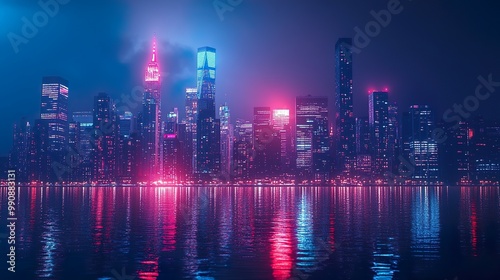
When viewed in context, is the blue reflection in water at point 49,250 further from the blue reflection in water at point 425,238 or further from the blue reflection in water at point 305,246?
the blue reflection in water at point 425,238

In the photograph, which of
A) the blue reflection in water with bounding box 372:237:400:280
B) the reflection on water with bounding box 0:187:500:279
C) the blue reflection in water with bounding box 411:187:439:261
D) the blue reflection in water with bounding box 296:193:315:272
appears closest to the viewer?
the blue reflection in water with bounding box 372:237:400:280

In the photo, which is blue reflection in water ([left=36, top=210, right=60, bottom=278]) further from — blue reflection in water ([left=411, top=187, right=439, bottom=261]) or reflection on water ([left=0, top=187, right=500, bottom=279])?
blue reflection in water ([left=411, top=187, right=439, bottom=261])

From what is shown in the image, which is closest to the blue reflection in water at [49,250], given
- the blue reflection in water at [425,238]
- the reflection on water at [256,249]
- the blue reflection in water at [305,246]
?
the reflection on water at [256,249]

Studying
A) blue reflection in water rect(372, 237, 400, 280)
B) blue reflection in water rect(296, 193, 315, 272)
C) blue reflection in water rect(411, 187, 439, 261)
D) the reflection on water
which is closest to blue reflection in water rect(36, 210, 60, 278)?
the reflection on water

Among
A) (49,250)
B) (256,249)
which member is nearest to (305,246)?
(256,249)

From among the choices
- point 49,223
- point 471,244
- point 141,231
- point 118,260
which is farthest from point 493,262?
point 49,223

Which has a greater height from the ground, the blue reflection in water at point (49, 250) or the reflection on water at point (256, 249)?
the blue reflection in water at point (49, 250)

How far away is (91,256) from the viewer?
32.7m

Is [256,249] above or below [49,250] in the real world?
below

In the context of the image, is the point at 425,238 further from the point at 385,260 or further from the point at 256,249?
the point at 256,249

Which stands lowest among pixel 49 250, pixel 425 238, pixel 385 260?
pixel 425 238

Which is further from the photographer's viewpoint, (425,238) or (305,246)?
(425,238)

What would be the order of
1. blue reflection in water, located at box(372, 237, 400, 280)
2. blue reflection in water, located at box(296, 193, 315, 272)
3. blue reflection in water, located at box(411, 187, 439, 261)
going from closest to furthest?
1. blue reflection in water, located at box(372, 237, 400, 280)
2. blue reflection in water, located at box(296, 193, 315, 272)
3. blue reflection in water, located at box(411, 187, 439, 261)

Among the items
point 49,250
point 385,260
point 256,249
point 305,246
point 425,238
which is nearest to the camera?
point 385,260
